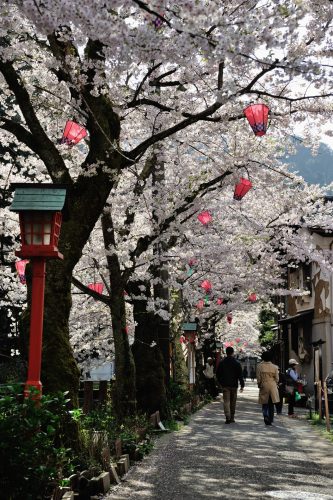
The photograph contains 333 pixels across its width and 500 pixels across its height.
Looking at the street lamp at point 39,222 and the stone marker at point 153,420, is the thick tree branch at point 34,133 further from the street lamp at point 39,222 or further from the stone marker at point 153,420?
the stone marker at point 153,420

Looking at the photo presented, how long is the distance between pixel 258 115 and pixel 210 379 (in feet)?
92.1

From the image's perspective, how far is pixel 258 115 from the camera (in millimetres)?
11633

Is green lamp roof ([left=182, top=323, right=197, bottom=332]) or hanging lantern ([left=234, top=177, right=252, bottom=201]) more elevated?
hanging lantern ([left=234, top=177, right=252, bottom=201])

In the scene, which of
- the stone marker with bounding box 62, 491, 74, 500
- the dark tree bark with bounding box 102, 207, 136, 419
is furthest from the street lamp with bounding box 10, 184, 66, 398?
the dark tree bark with bounding box 102, 207, 136, 419

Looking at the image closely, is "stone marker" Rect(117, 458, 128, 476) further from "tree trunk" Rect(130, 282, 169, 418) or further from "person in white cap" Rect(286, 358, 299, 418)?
"person in white cap" Rect(286, 358, 299, 418)

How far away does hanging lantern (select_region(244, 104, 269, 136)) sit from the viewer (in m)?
11.6

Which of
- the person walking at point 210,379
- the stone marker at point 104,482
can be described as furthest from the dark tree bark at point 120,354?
the person walking at point 210,379

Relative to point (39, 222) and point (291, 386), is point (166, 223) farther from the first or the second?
point (291, 386)

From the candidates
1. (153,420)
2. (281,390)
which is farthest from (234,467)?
(281,390)

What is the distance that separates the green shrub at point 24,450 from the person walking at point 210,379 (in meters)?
30.0

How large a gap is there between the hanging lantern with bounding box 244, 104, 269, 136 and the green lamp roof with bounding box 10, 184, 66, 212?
4142 mm

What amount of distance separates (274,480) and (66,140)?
658 cm

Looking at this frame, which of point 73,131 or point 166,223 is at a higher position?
point 73,131

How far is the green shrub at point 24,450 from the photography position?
19.9 feet
